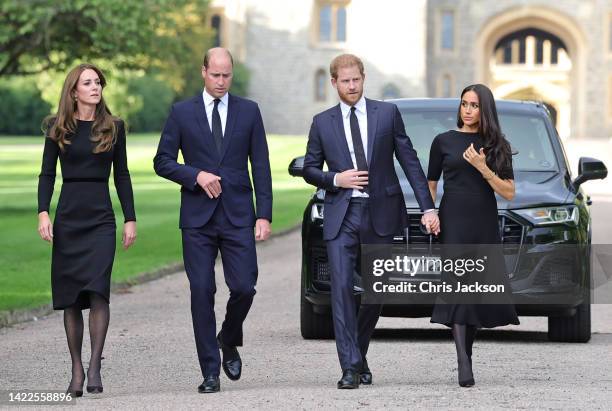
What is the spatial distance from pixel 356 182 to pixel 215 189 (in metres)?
0.75

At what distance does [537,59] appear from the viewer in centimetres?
10131

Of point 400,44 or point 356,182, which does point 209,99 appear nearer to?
point 356,182

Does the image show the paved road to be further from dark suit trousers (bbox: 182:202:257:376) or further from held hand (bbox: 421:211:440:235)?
held hand (bbox: 421:211:440:235)

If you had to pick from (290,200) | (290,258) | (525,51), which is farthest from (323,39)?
(290,258)

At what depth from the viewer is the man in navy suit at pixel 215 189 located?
800 centimetres

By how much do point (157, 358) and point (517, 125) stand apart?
3430 millimetres

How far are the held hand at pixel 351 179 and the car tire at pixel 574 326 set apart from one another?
2817 millimetres

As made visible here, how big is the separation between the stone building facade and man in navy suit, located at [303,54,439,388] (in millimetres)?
75996

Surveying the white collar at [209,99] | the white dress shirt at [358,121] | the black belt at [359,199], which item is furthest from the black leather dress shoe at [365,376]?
the white collar at [209,99]

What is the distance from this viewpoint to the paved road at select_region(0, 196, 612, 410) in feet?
25.0

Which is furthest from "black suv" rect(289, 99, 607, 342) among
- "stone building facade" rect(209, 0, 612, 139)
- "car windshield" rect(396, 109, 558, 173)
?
"stone building facade" rect(209, 0, 612, 139)

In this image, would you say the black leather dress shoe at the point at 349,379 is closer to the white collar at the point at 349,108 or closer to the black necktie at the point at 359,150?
the black necktie at the point at 359,150
